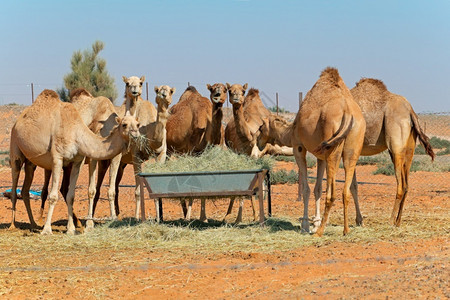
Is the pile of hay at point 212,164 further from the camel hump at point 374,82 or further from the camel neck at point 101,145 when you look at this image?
the camel hump at point 374,82

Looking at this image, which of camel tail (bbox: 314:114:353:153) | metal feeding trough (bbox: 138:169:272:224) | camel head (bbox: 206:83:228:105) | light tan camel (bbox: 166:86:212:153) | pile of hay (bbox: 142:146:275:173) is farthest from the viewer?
light tan camel (bbox: 166:86:212:153)

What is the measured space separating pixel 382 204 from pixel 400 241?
4.86 m

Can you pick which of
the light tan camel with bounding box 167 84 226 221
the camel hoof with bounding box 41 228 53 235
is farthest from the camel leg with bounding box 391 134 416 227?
the camel hoof with bounding box 41 228 53 235

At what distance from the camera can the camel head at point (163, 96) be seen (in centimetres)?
1034

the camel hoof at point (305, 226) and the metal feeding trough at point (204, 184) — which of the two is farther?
the camel hoof at point (305, 226)

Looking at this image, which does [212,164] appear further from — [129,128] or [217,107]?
[217,107]

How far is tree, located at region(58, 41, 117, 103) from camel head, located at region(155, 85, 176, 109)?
20502mm

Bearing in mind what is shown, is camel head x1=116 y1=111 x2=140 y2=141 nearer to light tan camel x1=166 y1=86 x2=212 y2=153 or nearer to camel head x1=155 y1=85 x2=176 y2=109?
camel head x1=155 y1=85 x2=176 y2=109

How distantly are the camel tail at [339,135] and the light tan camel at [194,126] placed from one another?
9.20 feet

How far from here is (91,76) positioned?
3142cm

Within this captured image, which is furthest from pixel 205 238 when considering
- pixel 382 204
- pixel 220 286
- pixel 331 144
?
pixel 382 204

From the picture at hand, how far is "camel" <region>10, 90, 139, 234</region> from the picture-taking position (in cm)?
998

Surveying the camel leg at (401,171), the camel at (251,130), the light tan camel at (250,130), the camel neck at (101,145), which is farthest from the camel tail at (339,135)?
the camel neck at (101,145)

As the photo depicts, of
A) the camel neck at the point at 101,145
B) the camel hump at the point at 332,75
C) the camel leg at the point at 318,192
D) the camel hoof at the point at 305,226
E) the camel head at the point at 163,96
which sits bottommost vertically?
the camel hoof at the point at 305,226
